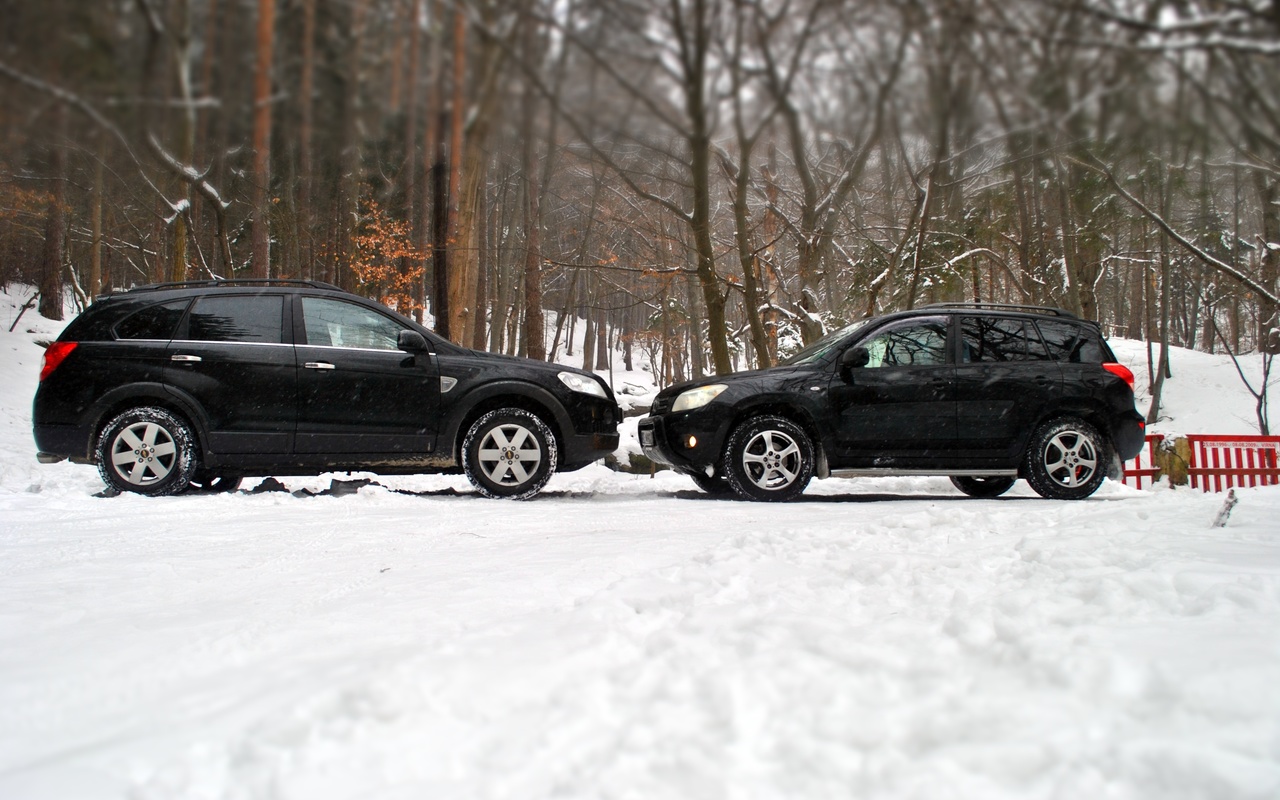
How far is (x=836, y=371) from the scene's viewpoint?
6.51 m

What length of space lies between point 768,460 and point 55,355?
556 centimetres

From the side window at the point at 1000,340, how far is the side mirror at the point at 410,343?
4.69 meters

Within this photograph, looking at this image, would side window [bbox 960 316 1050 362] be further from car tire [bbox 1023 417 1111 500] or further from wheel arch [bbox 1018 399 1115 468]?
car tire [bbox 1023 417 1111 500]

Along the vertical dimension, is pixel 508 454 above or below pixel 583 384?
below

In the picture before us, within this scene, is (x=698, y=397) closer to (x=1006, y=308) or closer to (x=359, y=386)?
(x=359, y=386)

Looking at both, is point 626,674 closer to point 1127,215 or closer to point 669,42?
point 669,42

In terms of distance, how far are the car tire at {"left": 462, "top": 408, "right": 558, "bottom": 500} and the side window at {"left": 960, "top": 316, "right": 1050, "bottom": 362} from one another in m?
3.81

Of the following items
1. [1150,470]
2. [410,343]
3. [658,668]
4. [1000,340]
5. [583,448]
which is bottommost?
[658,668]

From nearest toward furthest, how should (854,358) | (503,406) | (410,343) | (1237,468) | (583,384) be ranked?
(410,343)
(503,406)
(854,358)
(583,384)
(1237,468)

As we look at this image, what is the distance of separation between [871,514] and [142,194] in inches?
179

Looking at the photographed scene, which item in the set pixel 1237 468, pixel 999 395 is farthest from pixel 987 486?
pixel 1237 468

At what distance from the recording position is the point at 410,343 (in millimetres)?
6102

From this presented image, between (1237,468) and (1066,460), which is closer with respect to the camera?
(1066,460)

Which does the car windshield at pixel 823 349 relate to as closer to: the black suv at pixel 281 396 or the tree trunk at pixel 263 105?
the black suv at pixel 281 396
